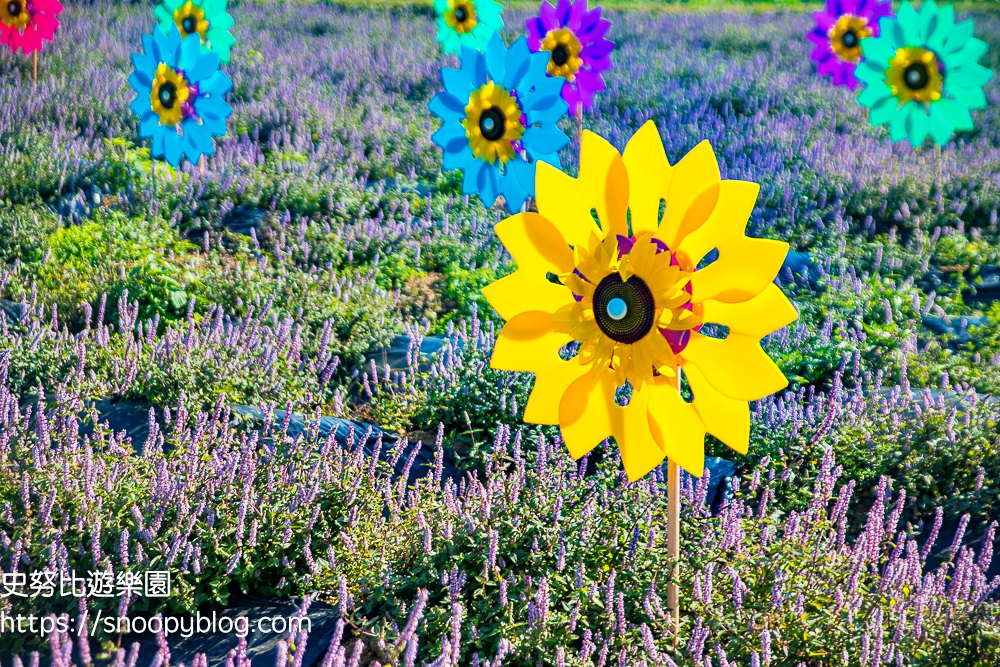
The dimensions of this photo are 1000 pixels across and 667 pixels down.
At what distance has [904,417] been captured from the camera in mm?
3414

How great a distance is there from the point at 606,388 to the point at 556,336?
16 centimetres

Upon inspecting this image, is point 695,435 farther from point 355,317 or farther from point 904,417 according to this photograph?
point 355,317

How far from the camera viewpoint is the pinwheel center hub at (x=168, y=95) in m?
5.27

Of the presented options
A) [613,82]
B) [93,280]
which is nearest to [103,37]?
[613,82]

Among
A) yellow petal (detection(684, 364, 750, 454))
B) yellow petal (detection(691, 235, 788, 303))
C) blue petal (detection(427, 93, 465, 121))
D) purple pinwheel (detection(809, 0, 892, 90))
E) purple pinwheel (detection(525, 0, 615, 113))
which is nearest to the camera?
yellow petal (detection(691, 235, 788, 303))

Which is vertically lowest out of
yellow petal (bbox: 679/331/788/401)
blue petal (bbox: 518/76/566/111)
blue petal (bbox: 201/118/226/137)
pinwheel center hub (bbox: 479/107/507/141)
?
yellow petal (bbox: 679/331/788/401)

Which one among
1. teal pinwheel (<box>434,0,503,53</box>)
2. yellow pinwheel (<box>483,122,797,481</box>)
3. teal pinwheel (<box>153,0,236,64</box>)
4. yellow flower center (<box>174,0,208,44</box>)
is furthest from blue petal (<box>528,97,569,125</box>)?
yellow flower center (<box>174,0,208,44</box>)

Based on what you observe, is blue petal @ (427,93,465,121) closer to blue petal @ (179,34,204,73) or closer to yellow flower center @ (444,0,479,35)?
blue petal @ (179,34,204,73)

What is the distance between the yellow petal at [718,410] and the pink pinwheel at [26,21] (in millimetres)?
6435

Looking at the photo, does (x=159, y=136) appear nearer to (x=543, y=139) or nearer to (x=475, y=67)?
(x=475, y=67)

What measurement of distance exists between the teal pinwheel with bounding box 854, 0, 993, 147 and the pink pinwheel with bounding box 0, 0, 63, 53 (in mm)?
5680

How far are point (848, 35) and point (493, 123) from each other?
4.65 m

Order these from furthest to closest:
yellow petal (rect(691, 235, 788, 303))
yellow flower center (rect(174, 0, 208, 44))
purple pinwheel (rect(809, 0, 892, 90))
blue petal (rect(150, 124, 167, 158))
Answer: purple pinwheel (rect(809, 0, 892, 90))
yellow flower center (rect(174, 0, 208, 44))
blue petal (rect(150, 124, 167, 158))
yellow petal (rect(691, 235, 788, 303))

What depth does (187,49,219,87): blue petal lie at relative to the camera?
527 centimetres
